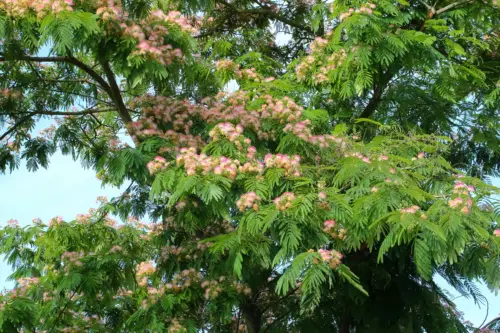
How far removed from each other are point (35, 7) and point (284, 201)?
97.4 inches

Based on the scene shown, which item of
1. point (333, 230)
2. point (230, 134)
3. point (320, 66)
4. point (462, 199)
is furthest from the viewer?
point (320, 66)

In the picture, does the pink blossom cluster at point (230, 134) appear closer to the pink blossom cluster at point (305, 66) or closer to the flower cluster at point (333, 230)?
the flower cluster at point (333, 230)

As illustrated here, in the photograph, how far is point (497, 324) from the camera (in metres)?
7.45

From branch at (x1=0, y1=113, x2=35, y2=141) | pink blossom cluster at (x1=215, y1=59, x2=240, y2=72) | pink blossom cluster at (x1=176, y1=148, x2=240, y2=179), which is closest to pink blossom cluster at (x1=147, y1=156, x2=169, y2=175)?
pink blossom cluster at (x1=176, y1=148, x2=240, y2=179)

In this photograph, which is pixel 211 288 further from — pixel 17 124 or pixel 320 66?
pixel 17 124

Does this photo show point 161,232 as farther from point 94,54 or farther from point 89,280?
point 94,54

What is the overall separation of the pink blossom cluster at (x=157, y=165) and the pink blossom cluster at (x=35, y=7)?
130 cm

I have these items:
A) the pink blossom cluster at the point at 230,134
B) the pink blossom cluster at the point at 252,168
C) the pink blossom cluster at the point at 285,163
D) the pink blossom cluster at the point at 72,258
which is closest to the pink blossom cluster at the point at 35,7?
the pink blossom cluster at the point at 230,134

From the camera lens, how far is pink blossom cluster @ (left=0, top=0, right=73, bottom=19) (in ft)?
17.1

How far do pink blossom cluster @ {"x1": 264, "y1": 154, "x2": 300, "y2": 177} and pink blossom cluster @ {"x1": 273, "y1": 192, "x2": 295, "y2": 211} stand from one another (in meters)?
0.39

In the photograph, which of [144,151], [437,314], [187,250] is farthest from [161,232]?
[437,314]

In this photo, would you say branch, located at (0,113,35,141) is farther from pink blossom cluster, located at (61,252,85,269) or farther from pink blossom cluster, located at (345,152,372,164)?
pink blossom cluster, located at (345,152,372,164)

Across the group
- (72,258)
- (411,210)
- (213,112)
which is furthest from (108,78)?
(411,210)

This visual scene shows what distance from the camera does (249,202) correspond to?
4629 mm
